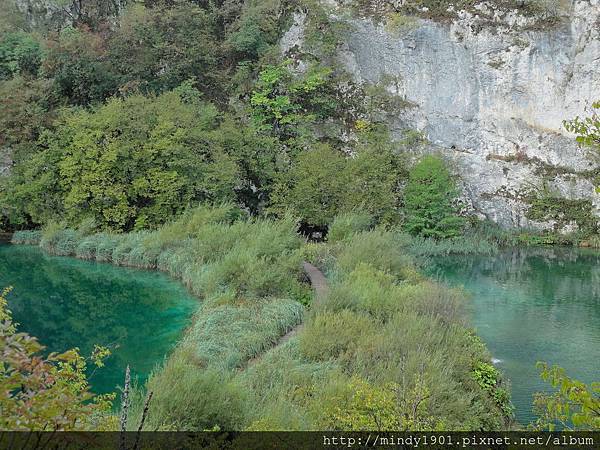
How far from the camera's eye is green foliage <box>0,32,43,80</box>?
27438mm

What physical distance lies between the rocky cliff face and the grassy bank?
49.6 feet

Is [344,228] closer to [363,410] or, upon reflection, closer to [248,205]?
[248,205]

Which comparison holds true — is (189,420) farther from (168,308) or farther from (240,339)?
(168,308)

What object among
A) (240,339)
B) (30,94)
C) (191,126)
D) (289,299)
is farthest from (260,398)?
(30,94)

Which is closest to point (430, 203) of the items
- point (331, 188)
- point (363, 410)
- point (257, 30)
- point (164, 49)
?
point (331, 188)

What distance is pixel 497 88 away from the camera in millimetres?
30219

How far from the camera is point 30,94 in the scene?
977 inches

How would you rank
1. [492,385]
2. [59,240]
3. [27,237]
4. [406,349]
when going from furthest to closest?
[27,237], [59,240], [492,385], [406,349]

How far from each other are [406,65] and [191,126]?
13.4 metres

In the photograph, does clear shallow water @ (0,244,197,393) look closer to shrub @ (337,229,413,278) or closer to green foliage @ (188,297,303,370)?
green foliage @ (188,297,303,370)

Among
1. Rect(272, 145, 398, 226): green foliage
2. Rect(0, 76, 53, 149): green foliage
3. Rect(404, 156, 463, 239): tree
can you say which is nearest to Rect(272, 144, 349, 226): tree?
Rect(272, 145, 398, 226): green foliage

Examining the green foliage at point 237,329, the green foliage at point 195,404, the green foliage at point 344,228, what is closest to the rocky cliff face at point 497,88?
the green foliage at point 344,228

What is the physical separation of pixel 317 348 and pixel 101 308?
759 centimetres

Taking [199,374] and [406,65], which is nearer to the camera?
[199,374]
